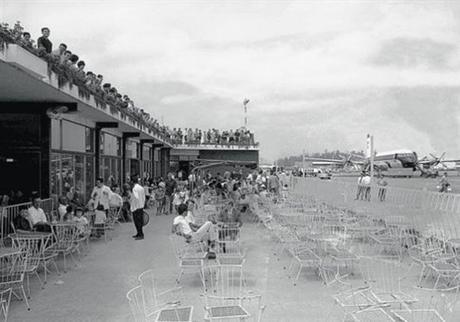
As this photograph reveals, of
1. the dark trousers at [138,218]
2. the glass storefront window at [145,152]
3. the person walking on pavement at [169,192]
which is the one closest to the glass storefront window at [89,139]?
the person walking on pavement at [169,192]

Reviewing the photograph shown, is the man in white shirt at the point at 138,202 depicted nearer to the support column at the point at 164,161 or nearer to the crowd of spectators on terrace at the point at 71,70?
the crowd of spectators on terrace at the point at 71,70

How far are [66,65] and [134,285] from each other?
620 cm

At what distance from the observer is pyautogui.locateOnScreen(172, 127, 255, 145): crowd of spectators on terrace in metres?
53.3

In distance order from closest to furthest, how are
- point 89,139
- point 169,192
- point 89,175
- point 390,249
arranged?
point 390,249
point 89,139
point 89,175
point 169,192

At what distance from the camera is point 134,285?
838cm

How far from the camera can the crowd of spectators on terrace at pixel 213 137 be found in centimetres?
5331

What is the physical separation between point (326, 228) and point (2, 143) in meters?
9.43

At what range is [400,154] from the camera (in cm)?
9950

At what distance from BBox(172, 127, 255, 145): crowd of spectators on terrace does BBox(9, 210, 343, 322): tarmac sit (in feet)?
132

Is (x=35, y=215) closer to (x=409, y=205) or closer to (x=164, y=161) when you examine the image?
(x=409, y=205)

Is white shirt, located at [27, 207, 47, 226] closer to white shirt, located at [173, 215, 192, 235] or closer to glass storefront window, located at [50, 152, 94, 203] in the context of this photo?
white shirt, located at [173, 215, 192, 235]

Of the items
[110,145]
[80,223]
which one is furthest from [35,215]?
[110,145]

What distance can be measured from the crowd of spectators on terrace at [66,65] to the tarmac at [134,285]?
4112 mm

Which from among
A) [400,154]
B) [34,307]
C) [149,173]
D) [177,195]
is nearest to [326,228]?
[34,307]
